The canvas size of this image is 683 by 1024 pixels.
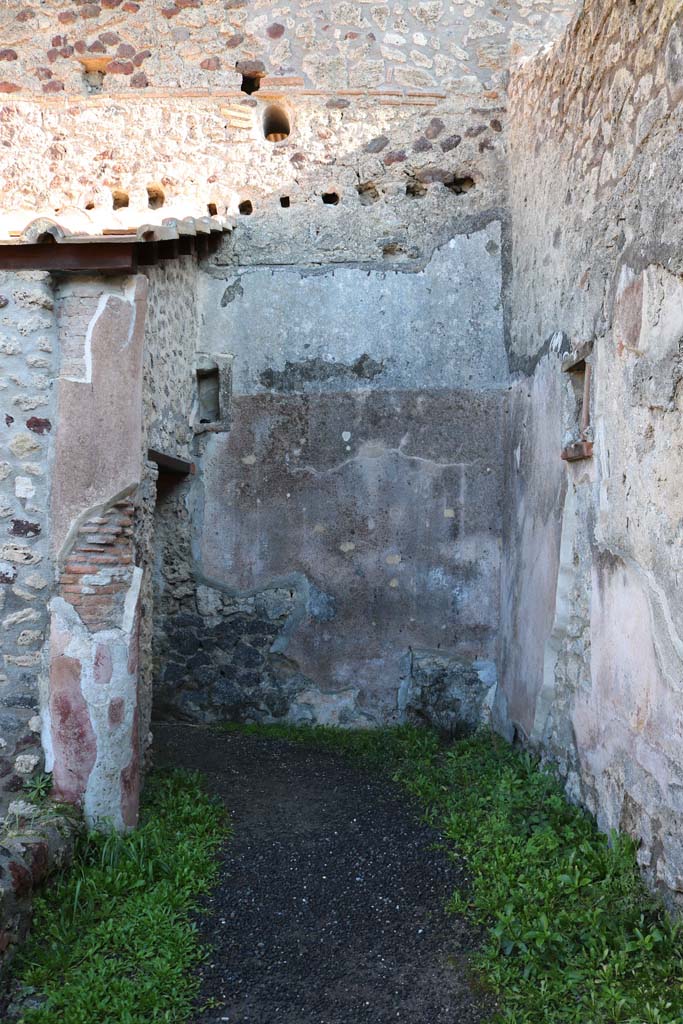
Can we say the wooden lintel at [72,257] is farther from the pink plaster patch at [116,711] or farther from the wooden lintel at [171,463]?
the pink plaster patch at [116,711]

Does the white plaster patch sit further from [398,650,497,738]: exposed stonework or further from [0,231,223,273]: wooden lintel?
[398,650,497,738]: exposed stonework

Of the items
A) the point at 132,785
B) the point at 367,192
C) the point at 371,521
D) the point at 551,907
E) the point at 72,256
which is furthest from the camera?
the point at 367,192

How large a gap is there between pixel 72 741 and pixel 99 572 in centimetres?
84

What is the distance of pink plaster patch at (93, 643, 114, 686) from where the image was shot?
4.08m

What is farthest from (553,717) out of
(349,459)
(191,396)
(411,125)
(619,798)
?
(411,125)

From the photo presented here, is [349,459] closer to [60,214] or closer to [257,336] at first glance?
[257,336]

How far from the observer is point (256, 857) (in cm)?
416

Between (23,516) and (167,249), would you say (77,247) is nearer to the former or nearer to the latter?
(167,249)

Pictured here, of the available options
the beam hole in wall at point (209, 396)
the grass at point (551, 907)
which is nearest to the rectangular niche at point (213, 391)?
the beam hole in wall at point (209, 396)

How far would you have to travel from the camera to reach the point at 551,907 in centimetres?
335

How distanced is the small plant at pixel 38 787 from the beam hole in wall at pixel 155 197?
14.7 ft

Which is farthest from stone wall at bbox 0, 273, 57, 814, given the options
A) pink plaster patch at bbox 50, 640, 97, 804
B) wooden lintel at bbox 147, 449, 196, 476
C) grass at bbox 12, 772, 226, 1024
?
wooden lintel at bbox 147, 449, 196, 476

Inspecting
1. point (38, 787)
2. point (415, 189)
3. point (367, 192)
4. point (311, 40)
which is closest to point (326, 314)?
point (367, 192)

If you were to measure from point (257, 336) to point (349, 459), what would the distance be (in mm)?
1219
